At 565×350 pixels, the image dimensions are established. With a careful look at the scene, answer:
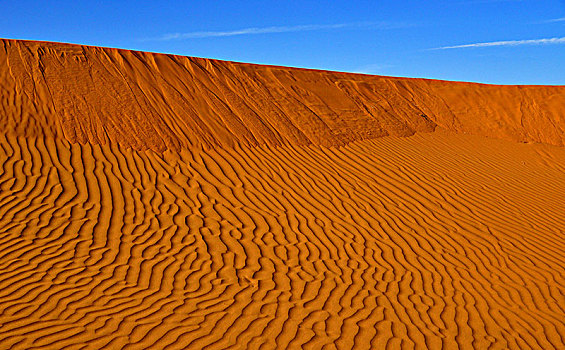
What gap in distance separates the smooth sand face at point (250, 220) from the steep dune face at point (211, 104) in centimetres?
6

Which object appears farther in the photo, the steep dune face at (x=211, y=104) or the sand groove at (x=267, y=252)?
the steep dune face at (x=211, y=104)

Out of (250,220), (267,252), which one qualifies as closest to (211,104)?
(250,220)

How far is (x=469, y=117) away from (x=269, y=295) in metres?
14.2

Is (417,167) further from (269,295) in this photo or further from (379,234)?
(269,295)

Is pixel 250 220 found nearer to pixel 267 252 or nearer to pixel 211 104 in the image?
pixel 267 252

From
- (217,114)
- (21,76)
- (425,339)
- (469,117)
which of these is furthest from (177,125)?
(469,117)

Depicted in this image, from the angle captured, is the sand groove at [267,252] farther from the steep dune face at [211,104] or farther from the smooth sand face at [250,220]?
the steep dune face at [211,104]

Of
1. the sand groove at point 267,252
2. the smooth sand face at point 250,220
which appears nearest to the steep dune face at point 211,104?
the smooth sand face at point 250,220

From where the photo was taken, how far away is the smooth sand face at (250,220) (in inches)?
222

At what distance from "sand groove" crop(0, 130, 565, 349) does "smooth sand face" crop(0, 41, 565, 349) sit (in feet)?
0.11

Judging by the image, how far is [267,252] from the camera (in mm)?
7457

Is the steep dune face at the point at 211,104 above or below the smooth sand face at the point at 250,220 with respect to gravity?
above

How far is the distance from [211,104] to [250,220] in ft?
18.6

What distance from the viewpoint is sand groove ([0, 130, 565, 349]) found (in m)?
5.49
